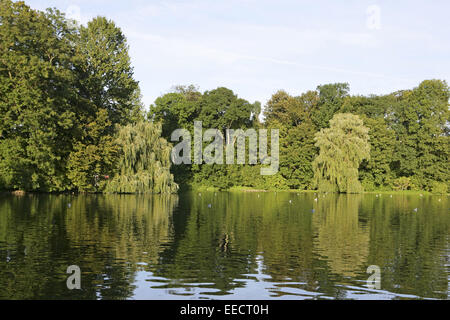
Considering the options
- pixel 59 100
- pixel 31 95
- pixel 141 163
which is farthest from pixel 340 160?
pixel 31 95

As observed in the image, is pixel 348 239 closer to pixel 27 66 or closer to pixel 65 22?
pixel 27 66

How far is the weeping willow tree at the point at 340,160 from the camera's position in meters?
70.9

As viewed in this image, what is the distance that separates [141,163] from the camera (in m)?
58.9

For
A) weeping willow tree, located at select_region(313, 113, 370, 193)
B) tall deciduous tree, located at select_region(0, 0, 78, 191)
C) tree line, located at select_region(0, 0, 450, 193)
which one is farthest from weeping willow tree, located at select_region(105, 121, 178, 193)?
weeping willow tree, located at select_region(313, 113, 370, 193)

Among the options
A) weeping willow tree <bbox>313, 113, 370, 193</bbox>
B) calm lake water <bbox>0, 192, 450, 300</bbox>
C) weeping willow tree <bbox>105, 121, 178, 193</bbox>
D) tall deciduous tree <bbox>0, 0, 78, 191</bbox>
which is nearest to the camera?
calm lake water <bbox>0, 192, 450, 300</bbox>

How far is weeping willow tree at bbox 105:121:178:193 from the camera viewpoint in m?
57.0

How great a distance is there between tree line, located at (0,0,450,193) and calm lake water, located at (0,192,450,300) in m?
21.0

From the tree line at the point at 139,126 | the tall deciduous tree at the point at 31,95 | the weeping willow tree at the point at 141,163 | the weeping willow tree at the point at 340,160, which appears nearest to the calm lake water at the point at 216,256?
the tall deciduous tree at the point at 31,95

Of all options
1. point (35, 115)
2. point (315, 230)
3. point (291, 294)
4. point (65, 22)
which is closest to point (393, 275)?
point (291, 294)

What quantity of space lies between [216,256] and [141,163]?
41008 mm

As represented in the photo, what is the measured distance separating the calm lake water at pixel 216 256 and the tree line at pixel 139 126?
69.0ft

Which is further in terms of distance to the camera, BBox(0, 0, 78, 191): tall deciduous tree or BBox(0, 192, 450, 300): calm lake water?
Answer: BBox(0, 0, 78, 191): tall deciduous tree

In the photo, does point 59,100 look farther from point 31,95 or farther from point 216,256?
point 216,256

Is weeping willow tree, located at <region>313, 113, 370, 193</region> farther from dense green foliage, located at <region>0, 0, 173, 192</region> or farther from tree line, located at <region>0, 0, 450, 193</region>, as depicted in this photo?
dense green foliage, located at <region>0, 0, 173, 192</region>
